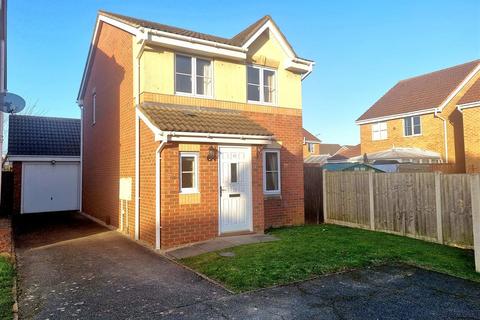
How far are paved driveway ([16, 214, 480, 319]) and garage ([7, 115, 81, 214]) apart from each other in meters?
10.8

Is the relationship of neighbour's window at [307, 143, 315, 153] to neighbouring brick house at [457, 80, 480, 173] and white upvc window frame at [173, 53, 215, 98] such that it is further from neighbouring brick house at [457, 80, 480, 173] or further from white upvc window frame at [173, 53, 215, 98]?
white upvc window frame at [173, 53, 215, 98]

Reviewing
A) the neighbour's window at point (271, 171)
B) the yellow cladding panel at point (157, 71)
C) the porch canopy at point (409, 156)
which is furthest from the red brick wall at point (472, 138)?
the yellow cladding panel at point (157, 71)

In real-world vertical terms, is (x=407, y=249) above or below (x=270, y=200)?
below

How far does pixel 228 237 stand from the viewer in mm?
9883

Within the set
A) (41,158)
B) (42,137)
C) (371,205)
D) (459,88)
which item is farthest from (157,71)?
(459,88)

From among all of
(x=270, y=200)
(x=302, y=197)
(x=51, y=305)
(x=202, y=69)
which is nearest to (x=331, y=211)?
(x=302, y=197)

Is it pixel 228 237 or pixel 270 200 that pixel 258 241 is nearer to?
pixel 228 237

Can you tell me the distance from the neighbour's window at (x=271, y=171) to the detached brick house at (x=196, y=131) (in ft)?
0.12

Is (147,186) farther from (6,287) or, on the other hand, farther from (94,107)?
(94,107)

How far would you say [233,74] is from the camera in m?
11.7

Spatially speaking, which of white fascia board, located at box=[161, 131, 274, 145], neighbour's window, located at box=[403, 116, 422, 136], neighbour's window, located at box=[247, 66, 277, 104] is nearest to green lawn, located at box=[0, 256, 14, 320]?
white fascia board, located at box=[161, 131, 274, 145]

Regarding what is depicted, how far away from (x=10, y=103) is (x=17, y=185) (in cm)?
957

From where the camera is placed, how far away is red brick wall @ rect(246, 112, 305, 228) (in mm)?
12102

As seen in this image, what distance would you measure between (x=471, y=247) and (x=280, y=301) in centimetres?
598
